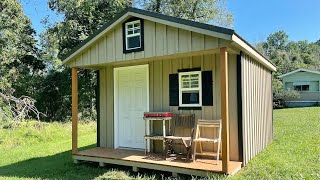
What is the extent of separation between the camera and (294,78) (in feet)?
83.5

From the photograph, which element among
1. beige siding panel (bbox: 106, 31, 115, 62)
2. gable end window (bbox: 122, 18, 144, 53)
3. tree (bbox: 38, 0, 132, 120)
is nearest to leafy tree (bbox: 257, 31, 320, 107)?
tree (bbox: 38, 0, 132, 120)

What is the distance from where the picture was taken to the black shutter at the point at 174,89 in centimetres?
705

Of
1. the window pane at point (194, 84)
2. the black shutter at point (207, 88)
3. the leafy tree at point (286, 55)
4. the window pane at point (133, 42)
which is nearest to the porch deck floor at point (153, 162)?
the black shutter at point (207, 88)

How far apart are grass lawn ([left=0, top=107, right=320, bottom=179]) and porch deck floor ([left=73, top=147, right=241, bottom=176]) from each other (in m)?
0.20

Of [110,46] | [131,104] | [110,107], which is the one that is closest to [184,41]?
[110,46]

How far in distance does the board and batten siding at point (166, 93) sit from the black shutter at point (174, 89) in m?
0.11

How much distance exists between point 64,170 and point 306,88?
23833 mm

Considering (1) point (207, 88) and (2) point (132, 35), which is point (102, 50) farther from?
(1) point (207, 88)

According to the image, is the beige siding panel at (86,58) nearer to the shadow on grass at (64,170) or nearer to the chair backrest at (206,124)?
the shadow on grass at (64,170)

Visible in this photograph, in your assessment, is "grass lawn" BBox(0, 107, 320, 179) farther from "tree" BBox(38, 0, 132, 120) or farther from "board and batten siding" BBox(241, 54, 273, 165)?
"tree" BBox(38, 0, 132, 120)

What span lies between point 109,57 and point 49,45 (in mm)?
13575

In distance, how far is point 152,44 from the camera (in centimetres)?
610

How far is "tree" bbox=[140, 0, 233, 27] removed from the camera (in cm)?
2039

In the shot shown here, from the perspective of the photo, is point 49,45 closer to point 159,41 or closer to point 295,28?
point 159,41
